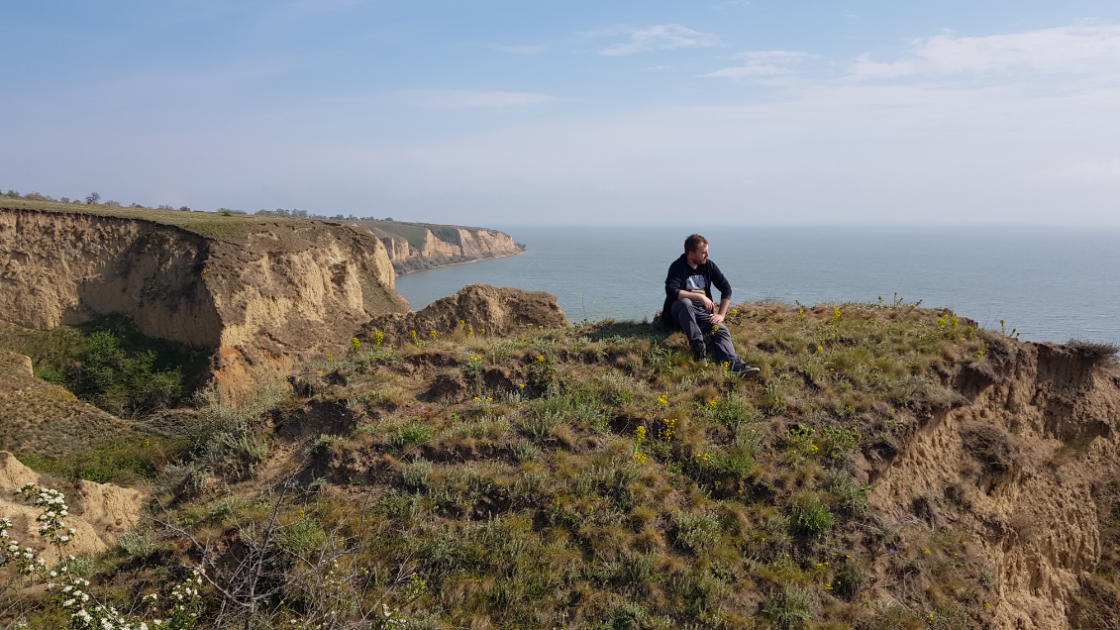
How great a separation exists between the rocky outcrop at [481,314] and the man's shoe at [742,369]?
6.15 m

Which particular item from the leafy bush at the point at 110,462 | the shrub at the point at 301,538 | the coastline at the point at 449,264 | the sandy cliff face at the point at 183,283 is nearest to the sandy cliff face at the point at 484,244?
the coastline at the point at 449,264

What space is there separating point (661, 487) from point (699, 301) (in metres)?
3.08

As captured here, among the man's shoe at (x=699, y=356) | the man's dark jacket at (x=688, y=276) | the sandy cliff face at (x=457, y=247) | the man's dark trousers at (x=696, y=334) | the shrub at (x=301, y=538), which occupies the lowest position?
the shrub at (x=301, y=538)

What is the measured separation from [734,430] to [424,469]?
3676mm

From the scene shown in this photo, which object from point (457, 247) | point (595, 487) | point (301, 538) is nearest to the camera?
point (301, 538)

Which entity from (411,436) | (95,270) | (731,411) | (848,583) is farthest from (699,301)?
(95,270)

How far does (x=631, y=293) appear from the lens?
57.2 m

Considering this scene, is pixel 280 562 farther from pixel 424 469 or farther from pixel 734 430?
pixel 734 430

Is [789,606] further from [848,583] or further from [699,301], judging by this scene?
[699,301]

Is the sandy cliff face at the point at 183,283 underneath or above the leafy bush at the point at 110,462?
above

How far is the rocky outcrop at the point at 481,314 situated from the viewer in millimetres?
14055

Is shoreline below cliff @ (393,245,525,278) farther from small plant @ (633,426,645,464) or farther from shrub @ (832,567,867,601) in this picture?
shrub @ (832,567,867,601)

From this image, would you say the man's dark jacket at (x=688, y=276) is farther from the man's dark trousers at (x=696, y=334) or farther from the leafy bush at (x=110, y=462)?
the leafy bush at (x=110, y=462)

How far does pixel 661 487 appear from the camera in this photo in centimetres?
616
